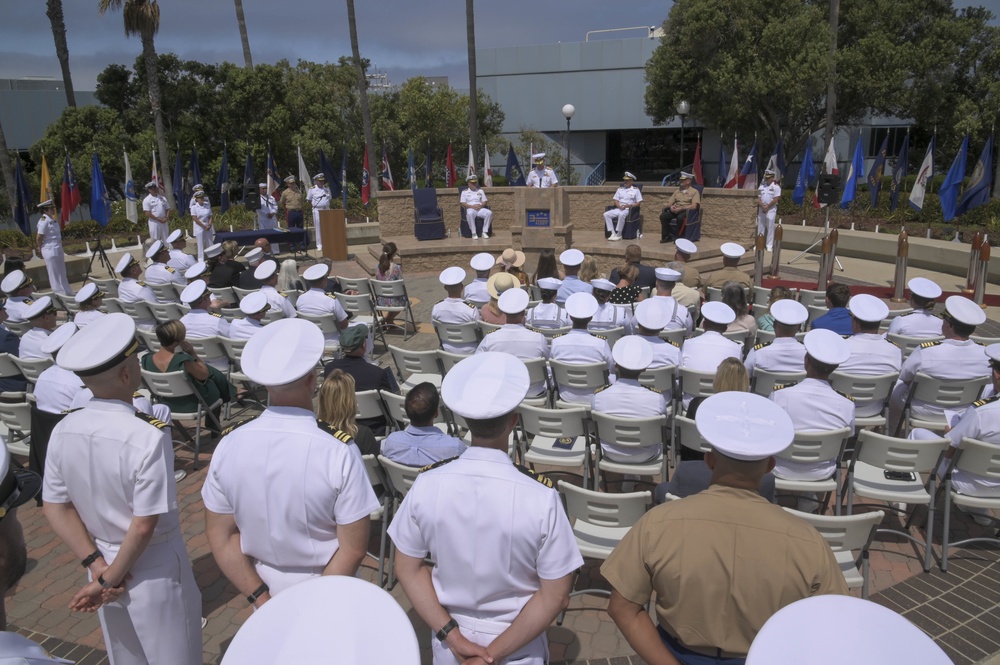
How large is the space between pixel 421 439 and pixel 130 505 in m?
1.65

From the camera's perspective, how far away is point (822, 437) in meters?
4.23

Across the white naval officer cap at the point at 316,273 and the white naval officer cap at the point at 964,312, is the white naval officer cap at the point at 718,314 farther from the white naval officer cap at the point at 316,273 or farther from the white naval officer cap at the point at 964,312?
the white naval officer cap at the point at 316,273

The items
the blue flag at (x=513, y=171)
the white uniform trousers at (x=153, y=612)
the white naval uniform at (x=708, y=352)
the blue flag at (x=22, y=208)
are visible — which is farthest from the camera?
the blue flag at (x=513, y=171)

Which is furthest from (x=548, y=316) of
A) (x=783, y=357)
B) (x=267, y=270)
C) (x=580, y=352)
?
(x=267, y=270)

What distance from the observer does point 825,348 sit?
173 inches

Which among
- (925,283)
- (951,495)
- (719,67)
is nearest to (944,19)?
(719,67)

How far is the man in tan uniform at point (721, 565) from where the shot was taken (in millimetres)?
1917

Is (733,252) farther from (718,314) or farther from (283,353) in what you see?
(283,353)

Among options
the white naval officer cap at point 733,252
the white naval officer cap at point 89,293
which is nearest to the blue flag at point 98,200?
the white naval officer cap at point 89,293

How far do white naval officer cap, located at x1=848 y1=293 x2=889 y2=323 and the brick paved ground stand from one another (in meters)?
1.64

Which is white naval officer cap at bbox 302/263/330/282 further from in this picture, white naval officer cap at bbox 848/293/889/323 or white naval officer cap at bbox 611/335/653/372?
white naval officer cap at bbox 848/293/889/323

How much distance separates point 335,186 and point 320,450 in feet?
58.9

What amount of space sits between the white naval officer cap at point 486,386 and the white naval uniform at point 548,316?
14.9 feet

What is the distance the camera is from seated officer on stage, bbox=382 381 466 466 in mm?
3891
